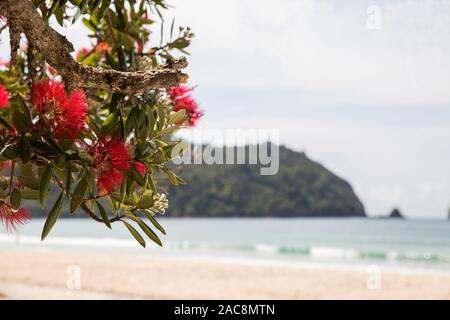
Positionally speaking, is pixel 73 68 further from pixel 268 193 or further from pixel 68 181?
pixel 268 193

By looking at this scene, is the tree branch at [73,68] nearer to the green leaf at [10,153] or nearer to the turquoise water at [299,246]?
the green leaf at [10,153]

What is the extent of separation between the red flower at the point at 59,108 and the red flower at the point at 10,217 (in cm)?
22

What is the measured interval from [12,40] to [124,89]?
0.35 m

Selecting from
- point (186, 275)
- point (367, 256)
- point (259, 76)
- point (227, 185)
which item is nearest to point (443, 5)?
point (259, 76)

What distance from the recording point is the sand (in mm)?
10221

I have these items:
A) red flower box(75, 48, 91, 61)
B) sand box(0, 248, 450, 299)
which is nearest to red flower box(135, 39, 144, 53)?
red flower box(75, 48, 91, 61)

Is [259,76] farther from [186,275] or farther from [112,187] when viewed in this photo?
[112,187]

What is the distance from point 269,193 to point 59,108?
53246 millimetres

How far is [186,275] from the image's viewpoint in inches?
546

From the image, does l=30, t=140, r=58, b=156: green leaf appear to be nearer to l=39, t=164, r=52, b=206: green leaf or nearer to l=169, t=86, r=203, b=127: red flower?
l=39, t=164, r=52, b=206: green leaf

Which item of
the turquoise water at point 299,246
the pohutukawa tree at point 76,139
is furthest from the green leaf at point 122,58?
the turquoise water at point 299,246

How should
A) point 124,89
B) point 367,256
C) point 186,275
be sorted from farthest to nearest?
point 367,256, point 186,275, point 124,89

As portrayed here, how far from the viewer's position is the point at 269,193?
178ft

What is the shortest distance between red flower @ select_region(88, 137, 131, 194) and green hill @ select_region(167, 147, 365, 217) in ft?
161
